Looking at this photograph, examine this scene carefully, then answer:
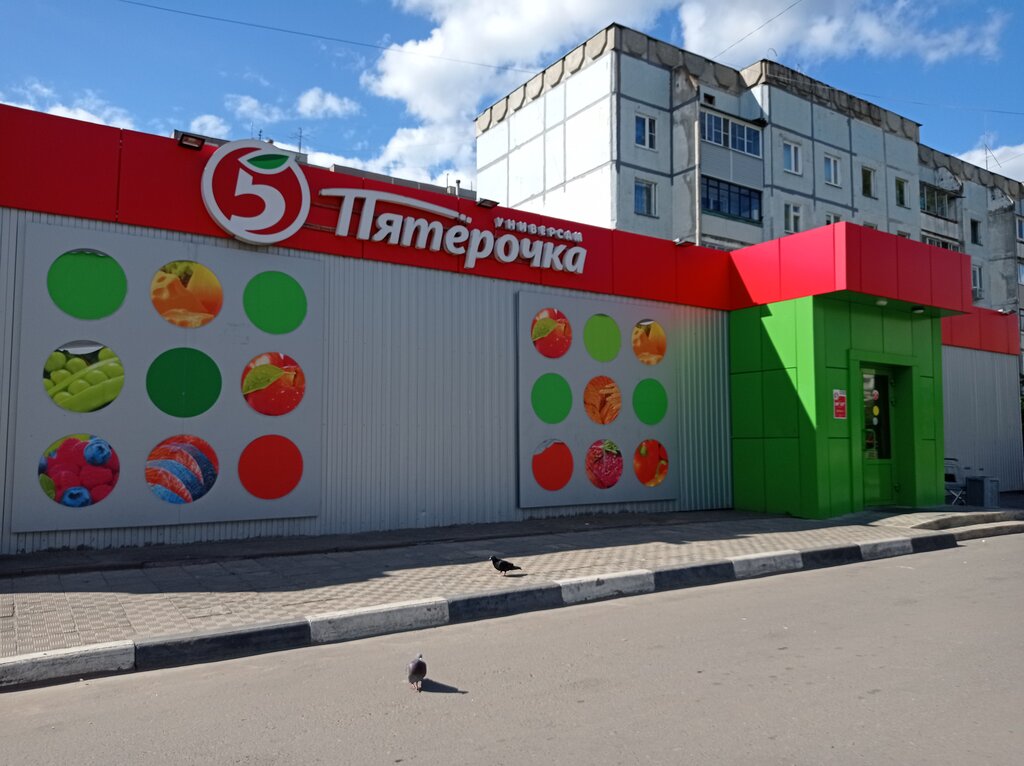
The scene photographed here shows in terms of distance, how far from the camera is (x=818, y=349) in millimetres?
13172

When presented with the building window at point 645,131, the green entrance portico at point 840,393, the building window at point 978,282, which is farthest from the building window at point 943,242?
the green entrance portico at point 840,393

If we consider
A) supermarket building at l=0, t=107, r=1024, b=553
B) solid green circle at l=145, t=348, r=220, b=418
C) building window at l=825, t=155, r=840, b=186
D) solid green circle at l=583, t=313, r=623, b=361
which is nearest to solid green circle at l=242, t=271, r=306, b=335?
supermarket building at l=0, t=107, r=1024, b=553

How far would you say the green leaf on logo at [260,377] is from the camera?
10055 millimetres

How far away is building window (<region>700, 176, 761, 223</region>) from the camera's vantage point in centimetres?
2823

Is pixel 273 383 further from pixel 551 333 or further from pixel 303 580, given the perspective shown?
pixel 551 333

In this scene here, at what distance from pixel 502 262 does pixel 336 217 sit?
275 cm

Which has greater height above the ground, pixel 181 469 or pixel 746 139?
pixel 746 139

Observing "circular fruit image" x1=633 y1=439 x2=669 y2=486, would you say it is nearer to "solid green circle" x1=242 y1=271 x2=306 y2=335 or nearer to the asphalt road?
"solid green circle" x1=242 y1=271 x2=306 y2=335

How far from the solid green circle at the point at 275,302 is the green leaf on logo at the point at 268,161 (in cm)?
138

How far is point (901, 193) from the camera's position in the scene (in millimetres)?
35250

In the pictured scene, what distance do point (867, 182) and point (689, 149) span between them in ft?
34.6

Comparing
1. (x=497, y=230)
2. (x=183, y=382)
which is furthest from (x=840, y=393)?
(x=183, y=382)

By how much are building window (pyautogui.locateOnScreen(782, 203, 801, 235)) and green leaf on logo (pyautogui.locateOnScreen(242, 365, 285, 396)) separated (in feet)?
81.9

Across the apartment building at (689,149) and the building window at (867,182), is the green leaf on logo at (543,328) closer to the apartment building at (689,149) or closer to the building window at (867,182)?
the apartment building at (689,149)
